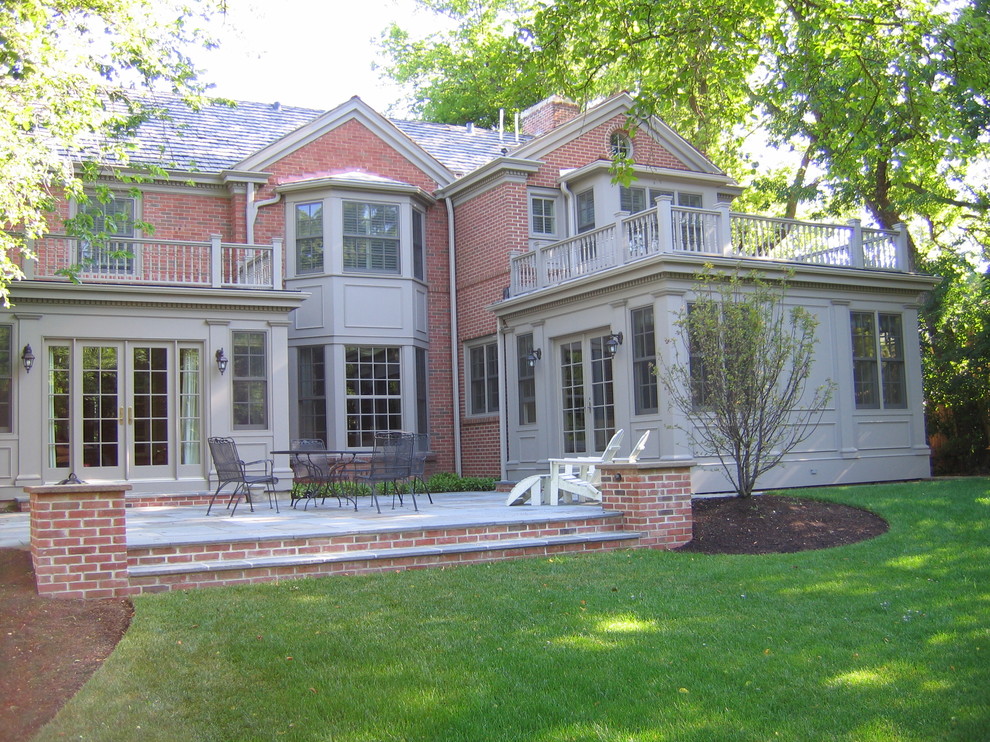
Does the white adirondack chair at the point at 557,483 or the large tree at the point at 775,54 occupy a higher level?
the large tree at the point at 775,54

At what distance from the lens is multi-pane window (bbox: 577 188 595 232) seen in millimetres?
16934

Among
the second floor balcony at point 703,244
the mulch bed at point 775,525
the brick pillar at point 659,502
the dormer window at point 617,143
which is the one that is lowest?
the mulch bed at point 775,525

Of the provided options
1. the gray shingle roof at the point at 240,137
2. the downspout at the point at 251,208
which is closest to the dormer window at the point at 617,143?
the gray shingle roof at the point at 240,137

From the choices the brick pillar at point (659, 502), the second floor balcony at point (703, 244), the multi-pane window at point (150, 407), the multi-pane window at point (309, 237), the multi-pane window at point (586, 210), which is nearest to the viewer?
the brick pillar at point (659, 502)

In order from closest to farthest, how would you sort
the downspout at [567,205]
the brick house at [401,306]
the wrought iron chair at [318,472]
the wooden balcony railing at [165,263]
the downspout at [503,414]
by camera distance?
the wrought iron chair at [318,472]
the brick house at [401,306]
the wooden balcony railing at [165,263]
the downspout at [503,414]
the downspout at [567,205]

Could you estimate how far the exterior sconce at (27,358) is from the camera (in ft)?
43.3

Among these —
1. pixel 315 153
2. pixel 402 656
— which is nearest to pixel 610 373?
pixel 315 153

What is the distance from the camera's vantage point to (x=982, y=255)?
25.4m

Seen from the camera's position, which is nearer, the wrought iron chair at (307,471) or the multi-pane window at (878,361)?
the wrought iron chair at (307,471)

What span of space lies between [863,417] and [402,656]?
11376 mm

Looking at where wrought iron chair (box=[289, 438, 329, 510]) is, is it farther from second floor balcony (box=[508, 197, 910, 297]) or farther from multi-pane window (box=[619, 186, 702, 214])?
multi-pane window (box=[619, 186, 702, 214])

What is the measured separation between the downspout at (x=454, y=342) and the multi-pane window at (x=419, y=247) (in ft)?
1.73

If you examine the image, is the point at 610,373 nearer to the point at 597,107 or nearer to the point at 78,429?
the point at 597,107

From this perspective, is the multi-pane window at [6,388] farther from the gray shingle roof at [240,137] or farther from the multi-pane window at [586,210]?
the multi-pane window at [586,210]
